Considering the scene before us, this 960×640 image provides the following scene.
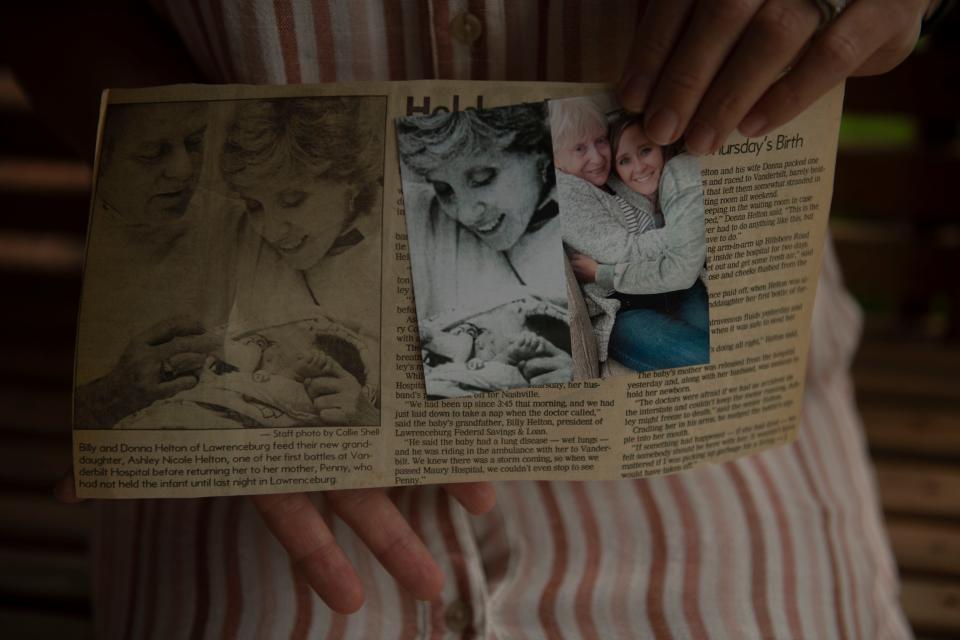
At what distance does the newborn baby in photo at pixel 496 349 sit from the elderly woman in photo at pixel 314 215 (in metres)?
0.04

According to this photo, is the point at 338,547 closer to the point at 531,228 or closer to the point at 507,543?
the point at 507,543

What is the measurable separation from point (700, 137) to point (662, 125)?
0.9 inches

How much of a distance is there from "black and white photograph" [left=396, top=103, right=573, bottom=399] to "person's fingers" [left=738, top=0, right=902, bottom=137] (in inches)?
4.7

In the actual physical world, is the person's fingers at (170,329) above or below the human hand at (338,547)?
above

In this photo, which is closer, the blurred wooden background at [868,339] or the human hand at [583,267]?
the human hand at [583,267]

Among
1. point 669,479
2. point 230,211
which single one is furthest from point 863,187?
point 230,211

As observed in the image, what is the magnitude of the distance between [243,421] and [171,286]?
85 millimetres

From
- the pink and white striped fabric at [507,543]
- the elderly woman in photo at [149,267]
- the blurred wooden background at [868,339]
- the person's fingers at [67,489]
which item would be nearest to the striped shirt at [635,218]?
the pink and white striped fabric at [507,543]

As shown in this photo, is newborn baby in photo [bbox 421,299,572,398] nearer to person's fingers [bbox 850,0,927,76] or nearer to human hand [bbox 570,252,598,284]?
human hand [bbox 570,252,598,284]

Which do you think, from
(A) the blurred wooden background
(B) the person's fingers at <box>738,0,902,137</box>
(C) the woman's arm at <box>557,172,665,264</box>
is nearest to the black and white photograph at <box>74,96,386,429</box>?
(C) the woman's arm at <box>557,172,665,264</box>

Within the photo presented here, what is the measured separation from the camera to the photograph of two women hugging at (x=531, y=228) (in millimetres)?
451

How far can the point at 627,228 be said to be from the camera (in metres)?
0.46

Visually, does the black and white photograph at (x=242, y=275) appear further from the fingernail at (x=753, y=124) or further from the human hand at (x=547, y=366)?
the fingernail at (x=753, y=124)

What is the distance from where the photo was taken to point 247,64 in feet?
1.69
